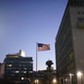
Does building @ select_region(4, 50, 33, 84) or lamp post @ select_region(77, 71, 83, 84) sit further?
building @ select_region(4, 50, 33, 84)

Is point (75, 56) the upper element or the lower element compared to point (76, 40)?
lower

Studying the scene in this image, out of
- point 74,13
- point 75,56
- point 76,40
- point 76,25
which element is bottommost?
point 75,56

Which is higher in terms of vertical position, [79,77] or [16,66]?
[16,66]

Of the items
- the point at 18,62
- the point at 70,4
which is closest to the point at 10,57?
the point at 18,62

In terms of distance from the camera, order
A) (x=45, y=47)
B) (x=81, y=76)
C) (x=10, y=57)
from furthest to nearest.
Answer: (x=10, y=57)
(x=81, y=76)
(x=45, y=47)

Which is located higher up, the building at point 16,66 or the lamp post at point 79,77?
the building at point 16,66

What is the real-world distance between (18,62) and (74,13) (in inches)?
5418

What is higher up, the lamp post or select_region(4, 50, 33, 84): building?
select_region(4, 50, 33, 84): building

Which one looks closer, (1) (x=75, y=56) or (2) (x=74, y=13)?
(1) (x=75, y=56)

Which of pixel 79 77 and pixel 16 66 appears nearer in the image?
pixel 79 77

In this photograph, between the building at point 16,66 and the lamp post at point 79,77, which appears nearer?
the lamp post at point 79,77

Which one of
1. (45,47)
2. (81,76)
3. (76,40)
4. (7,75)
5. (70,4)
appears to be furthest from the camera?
(7,75)

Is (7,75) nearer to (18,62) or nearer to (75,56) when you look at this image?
(18,62)

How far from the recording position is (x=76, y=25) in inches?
2571
